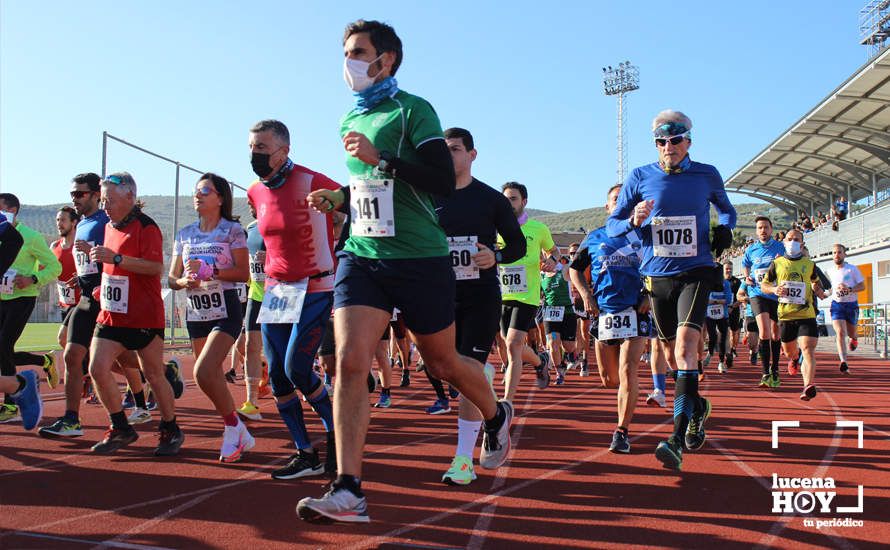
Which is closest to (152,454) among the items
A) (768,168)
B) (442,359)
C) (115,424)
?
(115,424)

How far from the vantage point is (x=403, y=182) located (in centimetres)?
361

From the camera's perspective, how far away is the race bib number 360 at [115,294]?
18.8 ft

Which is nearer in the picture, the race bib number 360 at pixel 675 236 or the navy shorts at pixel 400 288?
the navy shorts at pixel 400 288

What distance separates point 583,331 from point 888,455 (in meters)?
8.91

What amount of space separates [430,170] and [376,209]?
319 millimetres

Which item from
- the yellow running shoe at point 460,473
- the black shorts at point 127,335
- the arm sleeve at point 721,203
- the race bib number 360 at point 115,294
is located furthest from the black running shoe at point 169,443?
the arm sleeve at point 721,203

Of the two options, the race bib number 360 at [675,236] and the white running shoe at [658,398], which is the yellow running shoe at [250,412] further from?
the race bib number 360 at [675,236]

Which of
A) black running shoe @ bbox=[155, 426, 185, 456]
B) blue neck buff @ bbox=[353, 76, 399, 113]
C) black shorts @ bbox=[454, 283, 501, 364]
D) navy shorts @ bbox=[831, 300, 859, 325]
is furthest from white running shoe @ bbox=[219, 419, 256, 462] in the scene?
navy shorts @ bbox=[831, 300, 859, 325]

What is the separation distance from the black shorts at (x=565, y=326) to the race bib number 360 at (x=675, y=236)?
7.48m

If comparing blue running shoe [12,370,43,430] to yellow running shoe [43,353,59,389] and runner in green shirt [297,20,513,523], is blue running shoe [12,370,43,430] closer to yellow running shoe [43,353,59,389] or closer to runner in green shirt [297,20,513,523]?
yellow running shoe [43,353,59,389]

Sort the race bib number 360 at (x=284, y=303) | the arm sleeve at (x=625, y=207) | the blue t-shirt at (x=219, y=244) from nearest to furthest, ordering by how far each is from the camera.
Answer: the race bib number 360 at (x=284, y=303)
the arm sleeve at (x=625, y=207)
the blue t-shirt at (x=219, y=244)

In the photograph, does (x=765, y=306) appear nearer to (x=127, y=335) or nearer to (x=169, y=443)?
(x=169, y=443)

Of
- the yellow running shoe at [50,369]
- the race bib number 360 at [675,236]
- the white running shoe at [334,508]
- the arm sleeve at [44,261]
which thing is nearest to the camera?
the white running shoe at [334,508]

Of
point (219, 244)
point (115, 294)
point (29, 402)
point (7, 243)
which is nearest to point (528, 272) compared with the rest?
point (219, 244)
